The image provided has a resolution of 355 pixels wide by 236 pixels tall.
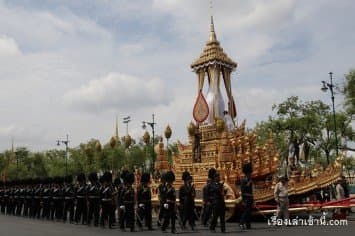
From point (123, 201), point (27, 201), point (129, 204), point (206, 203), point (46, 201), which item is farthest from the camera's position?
point (27, 201)

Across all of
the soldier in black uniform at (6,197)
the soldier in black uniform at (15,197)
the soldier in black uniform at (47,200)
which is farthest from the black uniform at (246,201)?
the soldier in black uniform at (6,197)

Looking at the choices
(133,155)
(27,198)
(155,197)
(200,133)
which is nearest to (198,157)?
(200,133)

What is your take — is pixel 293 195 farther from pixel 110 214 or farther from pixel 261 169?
pixel 110 214

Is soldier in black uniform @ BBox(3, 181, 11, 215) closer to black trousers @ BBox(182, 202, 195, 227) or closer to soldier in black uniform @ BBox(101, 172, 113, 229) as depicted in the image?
soldier in black uniform @ BBox(101, 172, 113, 229)

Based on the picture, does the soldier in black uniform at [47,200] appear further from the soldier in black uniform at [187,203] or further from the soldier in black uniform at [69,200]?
the soldier in black uniform at [187,203]

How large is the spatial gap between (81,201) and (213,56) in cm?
780

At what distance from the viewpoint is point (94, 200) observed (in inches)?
639

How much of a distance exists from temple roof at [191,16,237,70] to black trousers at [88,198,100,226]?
7.29 m

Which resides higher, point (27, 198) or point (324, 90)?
point (324, 90)

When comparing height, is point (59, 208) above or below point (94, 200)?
below

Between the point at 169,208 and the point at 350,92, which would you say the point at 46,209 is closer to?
the point at 169,208

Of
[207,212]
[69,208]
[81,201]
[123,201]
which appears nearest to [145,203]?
[123,201]

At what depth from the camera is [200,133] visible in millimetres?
18500

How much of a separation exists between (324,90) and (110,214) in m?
18.5
